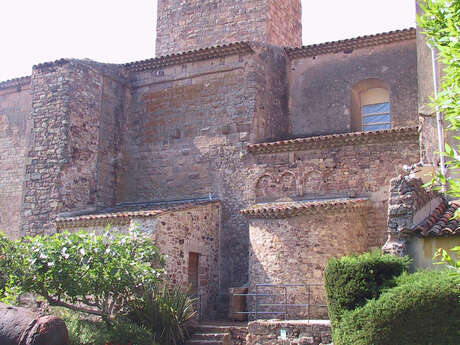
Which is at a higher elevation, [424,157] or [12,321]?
[424,157]

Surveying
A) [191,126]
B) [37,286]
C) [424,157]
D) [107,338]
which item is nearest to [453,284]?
[424,157]

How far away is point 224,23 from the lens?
71.6ft

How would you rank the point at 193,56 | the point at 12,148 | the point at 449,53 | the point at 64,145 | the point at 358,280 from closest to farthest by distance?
the point at 449,53 < the point at 358,280 < the point at 64,145 < the point at 193,56 < the point at 12,148

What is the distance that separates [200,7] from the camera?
2242 centimetres

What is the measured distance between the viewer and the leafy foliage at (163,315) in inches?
522

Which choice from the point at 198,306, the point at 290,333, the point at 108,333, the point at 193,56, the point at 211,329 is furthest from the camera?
the point at 193,56

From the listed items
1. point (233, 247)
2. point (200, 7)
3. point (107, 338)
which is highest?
point (200, 7)

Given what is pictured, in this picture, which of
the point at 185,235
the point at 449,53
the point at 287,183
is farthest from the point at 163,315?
the point at 449,53

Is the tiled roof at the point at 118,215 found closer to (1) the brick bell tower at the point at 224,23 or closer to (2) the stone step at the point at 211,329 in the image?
(2) the stone step at the point at 211,329

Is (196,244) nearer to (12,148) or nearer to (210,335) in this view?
(210,335)

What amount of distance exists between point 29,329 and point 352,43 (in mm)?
12978

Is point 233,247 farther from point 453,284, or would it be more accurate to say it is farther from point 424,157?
point 453,284

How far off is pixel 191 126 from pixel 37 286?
7821 millimetres

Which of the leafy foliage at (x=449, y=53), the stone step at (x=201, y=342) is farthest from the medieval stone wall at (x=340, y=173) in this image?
the leafy foliage at (x=449, y=53)
